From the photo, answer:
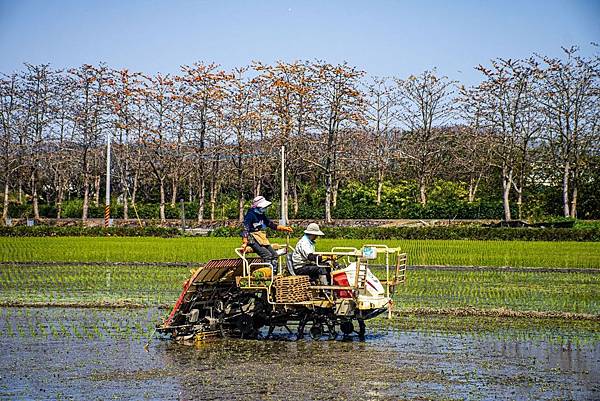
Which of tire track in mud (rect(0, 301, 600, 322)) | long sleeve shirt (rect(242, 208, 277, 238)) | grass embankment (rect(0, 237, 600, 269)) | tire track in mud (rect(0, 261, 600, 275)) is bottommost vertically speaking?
tire track in mud (rect(0, 301, 600, 322))

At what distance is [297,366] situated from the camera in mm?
11195

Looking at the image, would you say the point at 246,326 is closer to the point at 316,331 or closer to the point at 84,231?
the point at 316,331

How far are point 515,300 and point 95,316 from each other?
8792 mm

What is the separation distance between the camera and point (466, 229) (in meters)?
47.6

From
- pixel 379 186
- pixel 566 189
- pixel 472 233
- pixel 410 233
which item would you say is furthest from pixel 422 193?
pixel 410 233

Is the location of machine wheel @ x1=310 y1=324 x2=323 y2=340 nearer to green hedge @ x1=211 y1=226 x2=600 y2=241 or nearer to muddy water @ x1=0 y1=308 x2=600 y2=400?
muddy water @ x1=0 y1=308 x2=600 y2=400

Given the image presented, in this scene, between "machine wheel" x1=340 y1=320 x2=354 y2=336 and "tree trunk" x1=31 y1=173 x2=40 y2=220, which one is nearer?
"machine wheel" x1=340 y1=320 x2=354 y2=336

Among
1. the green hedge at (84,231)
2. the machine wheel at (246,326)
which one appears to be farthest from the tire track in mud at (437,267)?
the green hedge at (84,231)

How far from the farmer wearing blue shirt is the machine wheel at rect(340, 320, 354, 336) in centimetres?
132

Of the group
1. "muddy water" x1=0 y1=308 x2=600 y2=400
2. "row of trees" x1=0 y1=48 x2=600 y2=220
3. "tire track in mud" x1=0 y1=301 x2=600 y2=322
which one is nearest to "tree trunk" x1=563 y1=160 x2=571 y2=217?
"row of trees" x1=0 y1=48 x2=600 y2=220

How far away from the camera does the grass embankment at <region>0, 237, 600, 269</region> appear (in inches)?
1276

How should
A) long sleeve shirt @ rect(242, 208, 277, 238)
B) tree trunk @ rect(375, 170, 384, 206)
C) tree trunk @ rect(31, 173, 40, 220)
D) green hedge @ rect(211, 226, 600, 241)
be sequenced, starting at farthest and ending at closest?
tree trunk @ rect(375, 170, 384, 206) < tree trunk @ rect(31, 173, 40, 220) < green hedge @ rect(211, 226, 600, 241) < long sleeve shirt @ rect(242, 208, 277, 238)

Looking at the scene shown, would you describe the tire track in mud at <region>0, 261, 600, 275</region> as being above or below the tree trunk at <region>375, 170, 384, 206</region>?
below

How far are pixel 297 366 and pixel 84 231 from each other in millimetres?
41060
